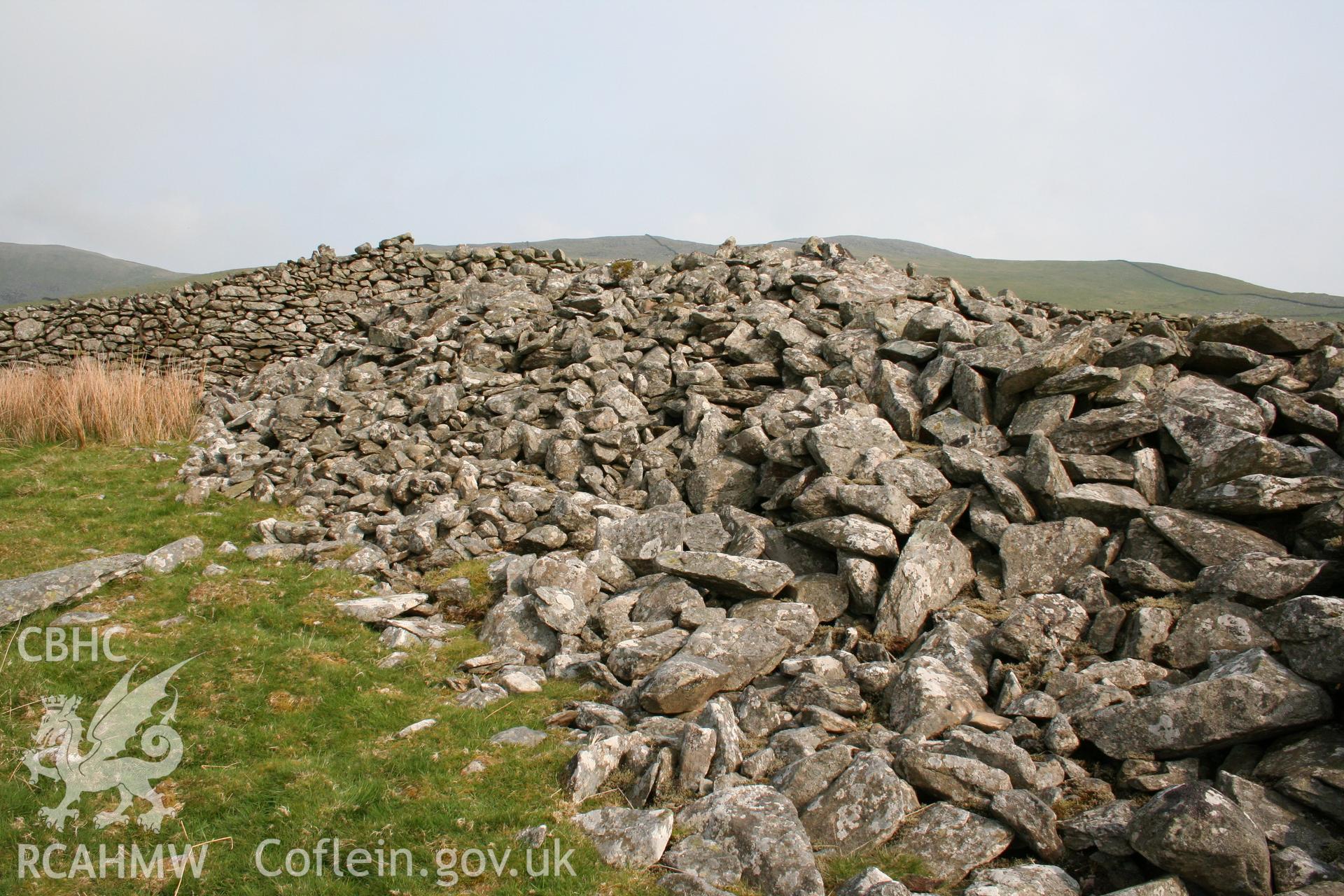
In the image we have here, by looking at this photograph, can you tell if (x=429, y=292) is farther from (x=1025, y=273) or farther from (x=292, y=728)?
(x=1025, y=273)

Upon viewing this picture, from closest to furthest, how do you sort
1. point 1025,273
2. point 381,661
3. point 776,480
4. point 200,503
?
point 381,661 → point 776,480 → point 200,503 → point 1025,273

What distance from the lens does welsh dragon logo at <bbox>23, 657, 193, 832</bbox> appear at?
18.7ft

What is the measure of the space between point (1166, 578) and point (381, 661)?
813cm

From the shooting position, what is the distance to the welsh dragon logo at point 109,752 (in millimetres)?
5707

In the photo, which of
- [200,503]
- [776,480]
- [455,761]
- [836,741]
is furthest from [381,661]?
[200,503]

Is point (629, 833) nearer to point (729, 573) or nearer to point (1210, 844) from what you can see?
point (1210, 844)

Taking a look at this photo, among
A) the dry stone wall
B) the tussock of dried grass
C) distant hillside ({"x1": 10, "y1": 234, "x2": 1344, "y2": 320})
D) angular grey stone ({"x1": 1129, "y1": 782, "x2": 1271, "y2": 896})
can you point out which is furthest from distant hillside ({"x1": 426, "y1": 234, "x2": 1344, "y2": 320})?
angular grey stone ({"x1": 1129, "y1": 782, "x2": 1271, "y2": 896})

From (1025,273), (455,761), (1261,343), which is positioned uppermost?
(1025,273)

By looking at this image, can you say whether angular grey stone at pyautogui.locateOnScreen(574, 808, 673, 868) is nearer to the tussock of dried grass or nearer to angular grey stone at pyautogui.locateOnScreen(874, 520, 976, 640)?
angular grey stone at pyautogui.locateOnScreen(874, 520, 976, 640)

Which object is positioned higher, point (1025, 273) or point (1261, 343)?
point (1025, 273)

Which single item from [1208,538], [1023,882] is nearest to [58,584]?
[1023,882]

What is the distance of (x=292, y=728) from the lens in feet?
22.9

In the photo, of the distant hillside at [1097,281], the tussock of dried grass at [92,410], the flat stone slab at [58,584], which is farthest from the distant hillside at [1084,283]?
the flat stone slab at [58,584]

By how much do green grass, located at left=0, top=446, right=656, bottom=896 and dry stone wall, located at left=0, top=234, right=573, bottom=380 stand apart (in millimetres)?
15152
